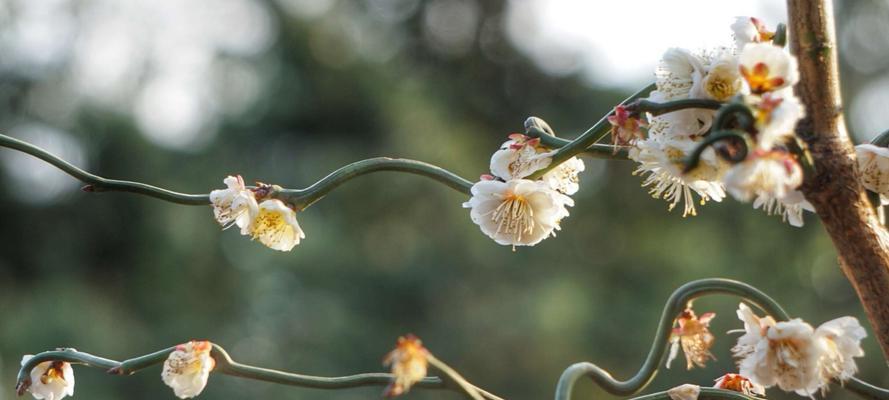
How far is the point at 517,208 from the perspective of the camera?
1.88ft

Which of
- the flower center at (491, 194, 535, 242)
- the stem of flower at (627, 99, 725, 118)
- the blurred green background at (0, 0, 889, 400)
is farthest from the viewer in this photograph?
the blurred green background at (0, 0, 889, 400)

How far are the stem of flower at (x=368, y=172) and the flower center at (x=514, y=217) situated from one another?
0.03 m

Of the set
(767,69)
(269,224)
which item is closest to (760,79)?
(767,69)

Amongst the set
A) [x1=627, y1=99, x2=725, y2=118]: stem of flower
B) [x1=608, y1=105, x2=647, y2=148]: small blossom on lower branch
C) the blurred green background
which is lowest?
[x1=627, y1=99, x2=725, y2=118]: stem of flower

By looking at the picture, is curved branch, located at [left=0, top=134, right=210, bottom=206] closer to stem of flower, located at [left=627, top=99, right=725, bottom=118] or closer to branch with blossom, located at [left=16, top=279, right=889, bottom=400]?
branch with blossom, located at [left=16, top=279, right=889, bottom=400]

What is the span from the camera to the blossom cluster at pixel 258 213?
550 mm

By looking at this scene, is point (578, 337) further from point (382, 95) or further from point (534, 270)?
point (382, 95)

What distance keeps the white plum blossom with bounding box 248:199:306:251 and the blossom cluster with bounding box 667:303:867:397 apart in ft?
0.65

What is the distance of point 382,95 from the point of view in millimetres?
7055

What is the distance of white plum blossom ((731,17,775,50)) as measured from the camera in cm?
52

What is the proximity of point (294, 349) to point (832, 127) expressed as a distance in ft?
17.5

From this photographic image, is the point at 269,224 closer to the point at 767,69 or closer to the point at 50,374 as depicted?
the point at 50,374

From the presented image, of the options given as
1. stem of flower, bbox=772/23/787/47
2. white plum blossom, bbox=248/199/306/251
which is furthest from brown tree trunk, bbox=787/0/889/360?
white plum blossom, bbox=248/199/306/251

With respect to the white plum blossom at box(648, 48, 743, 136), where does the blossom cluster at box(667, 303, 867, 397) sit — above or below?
below
